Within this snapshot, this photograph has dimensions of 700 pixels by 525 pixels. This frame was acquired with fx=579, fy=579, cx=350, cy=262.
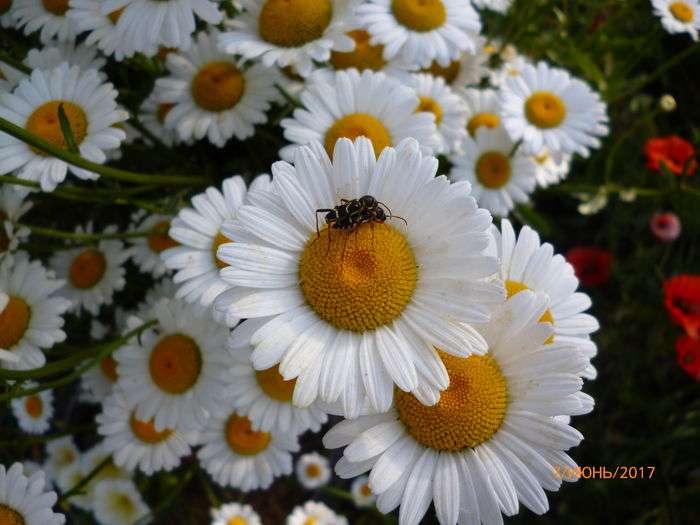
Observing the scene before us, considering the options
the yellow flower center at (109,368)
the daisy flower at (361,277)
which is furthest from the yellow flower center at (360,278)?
the yellow flower center at (109,368)

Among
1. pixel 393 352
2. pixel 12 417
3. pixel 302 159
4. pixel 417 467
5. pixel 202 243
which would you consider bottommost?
pixel 12 417

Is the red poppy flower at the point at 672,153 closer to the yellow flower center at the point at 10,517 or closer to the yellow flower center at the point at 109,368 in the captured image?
the yellow flower center at the point at 109,368

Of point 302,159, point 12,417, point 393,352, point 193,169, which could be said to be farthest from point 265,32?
point 12,417

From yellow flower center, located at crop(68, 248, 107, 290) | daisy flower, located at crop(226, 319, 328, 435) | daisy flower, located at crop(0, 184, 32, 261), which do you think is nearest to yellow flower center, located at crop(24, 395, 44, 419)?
yellow flower center, located at crop(68, 248, 107, 290)

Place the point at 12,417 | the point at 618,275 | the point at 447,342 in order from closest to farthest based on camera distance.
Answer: the point at 447,342
the point at 12,417
the point at 618,275

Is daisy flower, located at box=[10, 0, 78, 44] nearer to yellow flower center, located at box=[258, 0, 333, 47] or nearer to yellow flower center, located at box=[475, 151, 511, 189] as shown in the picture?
yellow flower center, located at box=[258, 0, 333, 47]

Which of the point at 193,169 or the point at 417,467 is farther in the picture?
the point at 193,169

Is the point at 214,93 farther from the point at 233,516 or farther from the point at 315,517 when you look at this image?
the point at 315,517

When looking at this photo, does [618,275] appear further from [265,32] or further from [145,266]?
[145,266]
